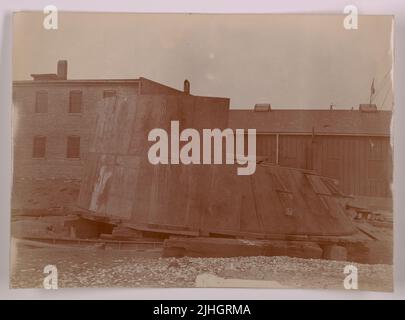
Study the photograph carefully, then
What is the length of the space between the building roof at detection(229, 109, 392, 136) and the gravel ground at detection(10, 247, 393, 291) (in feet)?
3.48

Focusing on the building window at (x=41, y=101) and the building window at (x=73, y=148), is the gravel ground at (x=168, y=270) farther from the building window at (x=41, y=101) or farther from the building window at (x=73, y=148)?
the building window at (x=41, y=101)

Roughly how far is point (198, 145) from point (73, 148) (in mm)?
1019

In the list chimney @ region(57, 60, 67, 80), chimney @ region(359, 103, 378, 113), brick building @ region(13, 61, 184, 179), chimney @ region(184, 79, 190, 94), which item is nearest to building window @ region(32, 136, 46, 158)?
brick building @ region(13, 61, 184, 179)

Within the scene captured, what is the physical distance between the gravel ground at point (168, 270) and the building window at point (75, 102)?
3.83ft

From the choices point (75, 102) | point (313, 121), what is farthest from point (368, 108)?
point (75, 102)

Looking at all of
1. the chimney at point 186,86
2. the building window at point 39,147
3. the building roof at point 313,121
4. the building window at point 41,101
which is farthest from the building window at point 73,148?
the building roof at point 313,121

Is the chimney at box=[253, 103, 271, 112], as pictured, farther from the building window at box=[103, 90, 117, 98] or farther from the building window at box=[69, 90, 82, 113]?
the building window at box=[69, 90, 82, 113]

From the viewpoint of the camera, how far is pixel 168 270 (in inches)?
179

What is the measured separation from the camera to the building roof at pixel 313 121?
179 inches

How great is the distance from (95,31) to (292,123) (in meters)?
1.77

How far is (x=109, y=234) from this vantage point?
4.62m

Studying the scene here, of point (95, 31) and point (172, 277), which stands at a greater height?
point (95, 31)
